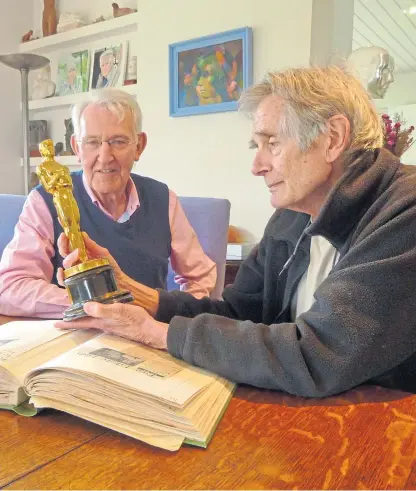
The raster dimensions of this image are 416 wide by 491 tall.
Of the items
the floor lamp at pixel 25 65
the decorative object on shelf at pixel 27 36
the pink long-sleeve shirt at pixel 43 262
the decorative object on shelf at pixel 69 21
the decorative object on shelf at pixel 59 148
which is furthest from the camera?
the decorative object on shelf at pixel 27 36

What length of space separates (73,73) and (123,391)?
3.18m

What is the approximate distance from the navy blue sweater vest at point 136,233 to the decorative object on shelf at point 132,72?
1.70 metres

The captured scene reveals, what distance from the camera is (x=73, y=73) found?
3359mm

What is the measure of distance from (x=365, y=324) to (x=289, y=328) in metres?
0.11

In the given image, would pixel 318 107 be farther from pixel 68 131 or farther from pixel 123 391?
pixel 68 131

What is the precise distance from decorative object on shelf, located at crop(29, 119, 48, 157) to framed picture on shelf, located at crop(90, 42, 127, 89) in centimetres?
56

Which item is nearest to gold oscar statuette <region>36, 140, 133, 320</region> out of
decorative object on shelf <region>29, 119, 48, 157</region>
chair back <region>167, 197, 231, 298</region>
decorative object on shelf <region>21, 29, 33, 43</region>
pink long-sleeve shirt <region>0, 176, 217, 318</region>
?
pink long-sleeve shirt <region>0, 176, 217, 318</region>

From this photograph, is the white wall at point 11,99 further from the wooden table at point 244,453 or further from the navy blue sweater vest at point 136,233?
the wooden table at point 244,453

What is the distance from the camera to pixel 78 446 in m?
0.54

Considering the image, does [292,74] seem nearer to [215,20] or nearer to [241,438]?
[241,438]

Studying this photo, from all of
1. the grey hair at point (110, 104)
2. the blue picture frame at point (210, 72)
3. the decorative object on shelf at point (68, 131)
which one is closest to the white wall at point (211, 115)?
the blue picture frame at point (210, 72)

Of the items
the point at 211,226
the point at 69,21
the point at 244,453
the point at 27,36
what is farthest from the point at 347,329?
the point at 27,36

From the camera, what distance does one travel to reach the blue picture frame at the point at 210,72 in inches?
97.9

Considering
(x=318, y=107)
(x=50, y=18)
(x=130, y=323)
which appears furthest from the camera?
(x=50, y=18)
